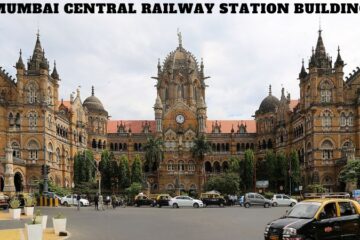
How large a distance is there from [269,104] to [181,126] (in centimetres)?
1749

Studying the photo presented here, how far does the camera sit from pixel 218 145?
106188 millimetres

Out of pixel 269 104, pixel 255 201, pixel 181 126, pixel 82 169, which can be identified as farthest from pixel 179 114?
pixel 255 201

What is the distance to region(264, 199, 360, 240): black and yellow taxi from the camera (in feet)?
56.4

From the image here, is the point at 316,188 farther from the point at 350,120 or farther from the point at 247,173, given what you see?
the point at 247,173

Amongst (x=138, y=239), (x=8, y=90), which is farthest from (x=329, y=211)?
(x=8, y=90)

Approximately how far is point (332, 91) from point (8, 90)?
46.8 m

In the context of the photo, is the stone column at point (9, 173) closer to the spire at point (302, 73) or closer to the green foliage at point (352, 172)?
the green foliage at point (352, 172)

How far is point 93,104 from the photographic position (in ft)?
340

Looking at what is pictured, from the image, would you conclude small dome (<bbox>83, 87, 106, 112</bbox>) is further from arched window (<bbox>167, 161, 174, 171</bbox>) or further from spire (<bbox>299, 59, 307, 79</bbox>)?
spire (<bbox>299, 59, 307, 79</bbox>)

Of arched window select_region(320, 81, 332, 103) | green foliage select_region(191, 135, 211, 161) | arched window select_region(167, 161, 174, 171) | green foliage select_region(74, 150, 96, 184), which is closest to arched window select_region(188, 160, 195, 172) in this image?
arched window select_region(167, 161, 174, 171)

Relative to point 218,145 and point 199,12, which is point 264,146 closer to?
point 218,145

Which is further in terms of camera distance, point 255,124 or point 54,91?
point 255,124

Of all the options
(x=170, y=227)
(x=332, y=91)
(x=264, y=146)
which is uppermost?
(x=332, y=91)

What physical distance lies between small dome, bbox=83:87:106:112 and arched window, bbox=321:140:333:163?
1766 inches
